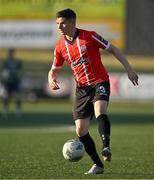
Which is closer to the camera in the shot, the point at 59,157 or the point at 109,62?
the point at 59,157

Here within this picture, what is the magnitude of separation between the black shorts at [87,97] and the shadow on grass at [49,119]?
481 inches

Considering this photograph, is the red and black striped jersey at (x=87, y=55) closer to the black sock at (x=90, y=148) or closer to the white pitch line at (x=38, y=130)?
the black sock at (x=90, y=148)

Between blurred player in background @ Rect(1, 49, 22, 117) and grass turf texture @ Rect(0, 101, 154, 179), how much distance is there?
1.93 feet

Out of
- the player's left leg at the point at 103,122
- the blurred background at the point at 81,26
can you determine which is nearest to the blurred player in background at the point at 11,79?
the blurred background at the point at 81,26

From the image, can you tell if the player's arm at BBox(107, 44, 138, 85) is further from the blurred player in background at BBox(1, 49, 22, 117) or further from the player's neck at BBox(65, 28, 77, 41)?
the blurred player in background at BBox(1, 49, 22, 117)

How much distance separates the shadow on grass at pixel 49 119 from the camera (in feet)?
80.0

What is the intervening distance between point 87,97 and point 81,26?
850 inches

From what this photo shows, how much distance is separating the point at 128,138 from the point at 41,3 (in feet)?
50.2

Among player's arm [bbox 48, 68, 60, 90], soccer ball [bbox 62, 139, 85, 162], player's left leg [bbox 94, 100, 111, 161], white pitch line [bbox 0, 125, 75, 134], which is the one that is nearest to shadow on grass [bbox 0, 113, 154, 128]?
white pitch line [bbox 0, 125, 75, 134]

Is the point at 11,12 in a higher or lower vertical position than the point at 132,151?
lower

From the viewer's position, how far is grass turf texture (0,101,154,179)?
11389 mm

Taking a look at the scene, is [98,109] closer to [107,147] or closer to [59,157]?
Result: [107,147]

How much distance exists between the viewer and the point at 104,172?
1142 cm

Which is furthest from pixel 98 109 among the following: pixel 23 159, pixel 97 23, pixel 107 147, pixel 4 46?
pixel 4 46
